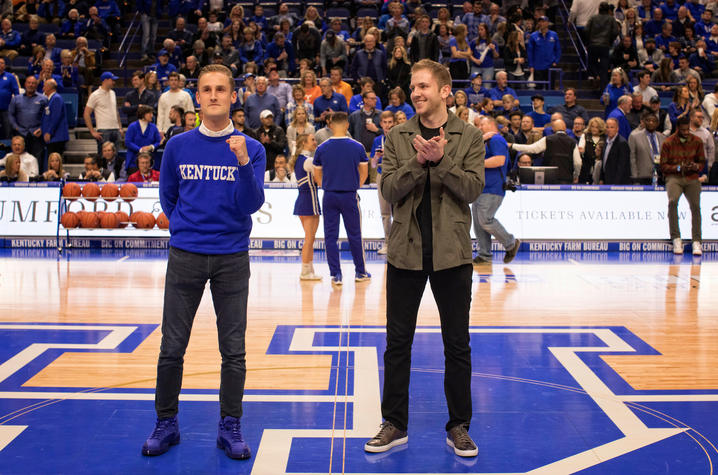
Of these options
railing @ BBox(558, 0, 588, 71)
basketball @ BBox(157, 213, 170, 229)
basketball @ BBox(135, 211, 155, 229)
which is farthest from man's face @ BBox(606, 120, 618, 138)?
basketball @ BBox(135, 211, 155, 229)

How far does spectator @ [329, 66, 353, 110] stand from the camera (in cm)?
1691

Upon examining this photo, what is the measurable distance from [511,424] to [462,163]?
178 cm

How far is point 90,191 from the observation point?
47.9 feet

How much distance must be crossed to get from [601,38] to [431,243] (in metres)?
16.9

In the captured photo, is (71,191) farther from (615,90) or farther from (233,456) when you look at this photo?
(615,90)

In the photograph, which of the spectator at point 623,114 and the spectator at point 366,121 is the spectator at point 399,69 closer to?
the spectator at point 366,121

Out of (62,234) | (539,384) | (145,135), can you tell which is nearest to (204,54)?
(145,135)

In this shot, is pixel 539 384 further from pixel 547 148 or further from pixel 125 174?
pixel 125 174

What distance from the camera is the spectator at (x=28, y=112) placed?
1694 centimetres

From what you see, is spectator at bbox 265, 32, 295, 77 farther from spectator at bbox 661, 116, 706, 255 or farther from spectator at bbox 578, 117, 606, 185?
spectator at bbox 661, 116, 706, 255

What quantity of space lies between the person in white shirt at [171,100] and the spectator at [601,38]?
9.91m

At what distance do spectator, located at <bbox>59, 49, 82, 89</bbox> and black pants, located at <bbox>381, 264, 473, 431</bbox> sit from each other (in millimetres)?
16327

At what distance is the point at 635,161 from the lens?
15.6 m

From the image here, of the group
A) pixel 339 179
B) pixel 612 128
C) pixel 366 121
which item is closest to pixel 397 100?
pixel 366 121
